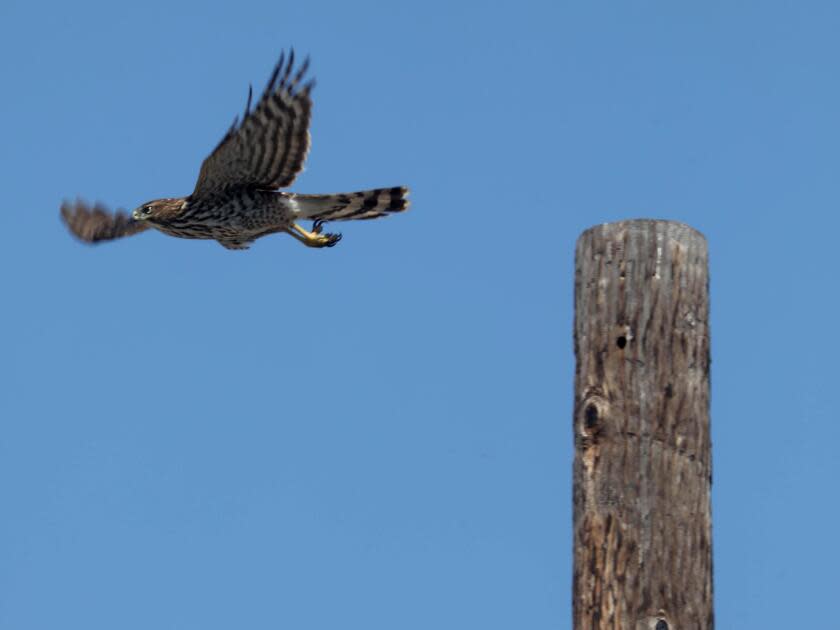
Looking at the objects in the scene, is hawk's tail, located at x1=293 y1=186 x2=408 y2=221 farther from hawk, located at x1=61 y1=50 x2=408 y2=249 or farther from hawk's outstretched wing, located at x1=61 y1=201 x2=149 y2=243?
hawk's outstretched wing, located at x1=61 y1=201 x2=149 y2=243

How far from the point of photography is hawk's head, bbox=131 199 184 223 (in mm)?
11016

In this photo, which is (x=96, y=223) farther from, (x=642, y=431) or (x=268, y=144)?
(x=642, y=431)

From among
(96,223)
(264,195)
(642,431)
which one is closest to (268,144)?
(264,195)

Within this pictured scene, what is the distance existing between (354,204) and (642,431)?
626 cm

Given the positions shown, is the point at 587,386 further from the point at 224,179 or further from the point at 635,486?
the point at 224,179

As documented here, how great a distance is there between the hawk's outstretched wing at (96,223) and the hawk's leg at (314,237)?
1793 mm

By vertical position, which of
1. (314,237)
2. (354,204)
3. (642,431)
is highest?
(354,204)

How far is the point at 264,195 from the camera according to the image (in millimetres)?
10891

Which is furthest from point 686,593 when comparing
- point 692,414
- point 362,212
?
point 362,212

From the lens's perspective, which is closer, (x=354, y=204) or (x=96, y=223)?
(x=354, y=204)

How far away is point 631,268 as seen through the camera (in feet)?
16.7

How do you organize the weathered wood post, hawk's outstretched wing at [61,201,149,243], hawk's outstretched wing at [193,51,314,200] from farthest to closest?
hawk's outstretched wing at [61,201,149,243]
hawk's outstretched wing at [193,51,314,200]
the weathered wood post

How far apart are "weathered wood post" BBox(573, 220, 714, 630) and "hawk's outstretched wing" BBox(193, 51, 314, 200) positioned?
5.27 metres

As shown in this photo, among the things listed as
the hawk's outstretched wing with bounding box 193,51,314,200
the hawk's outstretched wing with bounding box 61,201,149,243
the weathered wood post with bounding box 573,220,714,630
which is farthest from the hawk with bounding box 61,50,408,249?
the weathered wood post with bounding box 573,220,714,630
